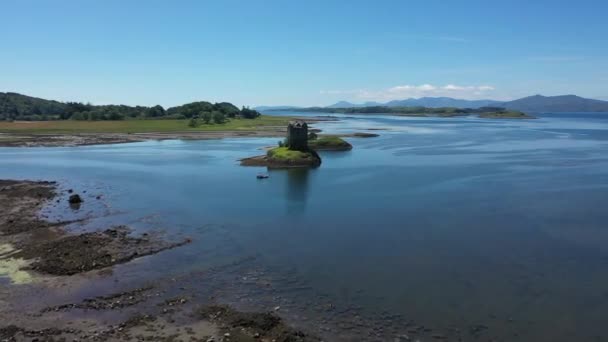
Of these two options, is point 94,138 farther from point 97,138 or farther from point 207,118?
point 207,118

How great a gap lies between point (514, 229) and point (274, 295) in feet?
51.2

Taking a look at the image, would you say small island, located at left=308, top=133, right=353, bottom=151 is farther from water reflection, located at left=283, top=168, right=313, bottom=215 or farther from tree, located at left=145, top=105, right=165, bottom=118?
tree, located at left=145, top=105, right=165, bottom=118

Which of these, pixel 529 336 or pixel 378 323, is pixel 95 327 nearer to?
pixel 378 323

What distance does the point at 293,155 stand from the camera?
53.5m

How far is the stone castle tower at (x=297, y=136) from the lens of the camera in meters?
54.2

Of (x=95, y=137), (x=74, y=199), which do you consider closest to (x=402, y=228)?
(x=74, y=199)

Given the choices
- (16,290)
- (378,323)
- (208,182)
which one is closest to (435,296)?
(378,323)

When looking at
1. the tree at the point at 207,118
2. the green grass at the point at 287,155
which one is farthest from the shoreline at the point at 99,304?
the tree at the point at 207,118

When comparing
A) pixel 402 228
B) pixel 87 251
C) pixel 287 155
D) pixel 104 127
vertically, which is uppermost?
pixel 104 127

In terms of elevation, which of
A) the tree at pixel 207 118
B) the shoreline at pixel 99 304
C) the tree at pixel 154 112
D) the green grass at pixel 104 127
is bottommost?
the shoreline at pixel 99 304

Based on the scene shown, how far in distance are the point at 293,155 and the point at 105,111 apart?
337 feet

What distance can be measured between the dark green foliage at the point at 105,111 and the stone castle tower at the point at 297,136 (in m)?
75.0

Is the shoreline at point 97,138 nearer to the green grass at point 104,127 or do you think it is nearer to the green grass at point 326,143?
the green grass at point 104,127

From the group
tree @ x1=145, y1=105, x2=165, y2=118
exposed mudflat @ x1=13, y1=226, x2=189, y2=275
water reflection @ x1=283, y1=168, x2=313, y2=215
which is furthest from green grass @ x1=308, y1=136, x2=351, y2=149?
tree @ x1=145, y1=105, x2=165, y2=118
